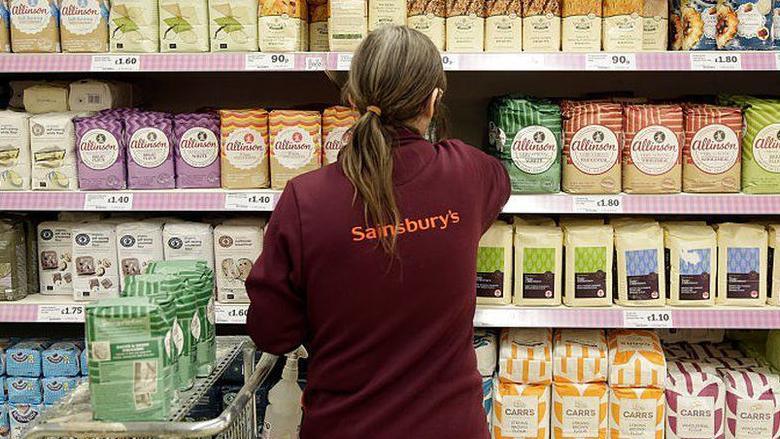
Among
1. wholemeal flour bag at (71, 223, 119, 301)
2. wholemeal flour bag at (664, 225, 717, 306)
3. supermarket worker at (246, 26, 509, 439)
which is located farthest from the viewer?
wholemeal flour bag at (71, 223, 119, 301)

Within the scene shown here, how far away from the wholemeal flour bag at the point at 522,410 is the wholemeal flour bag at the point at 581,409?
0.13ft

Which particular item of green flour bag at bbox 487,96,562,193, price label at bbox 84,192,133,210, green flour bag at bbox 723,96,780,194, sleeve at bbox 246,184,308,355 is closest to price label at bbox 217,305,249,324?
price label at bbox 84,192,133,210

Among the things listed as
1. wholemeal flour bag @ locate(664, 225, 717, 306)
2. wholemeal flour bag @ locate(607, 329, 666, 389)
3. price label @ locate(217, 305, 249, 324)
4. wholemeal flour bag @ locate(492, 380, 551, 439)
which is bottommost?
wholemeal flour bag @ locate(492, 380, 551, 439)

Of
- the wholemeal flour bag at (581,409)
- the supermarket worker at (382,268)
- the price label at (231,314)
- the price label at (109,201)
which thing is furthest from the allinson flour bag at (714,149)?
the price label at (109,201)

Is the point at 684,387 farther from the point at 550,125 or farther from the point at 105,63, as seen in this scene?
the point at 105,63

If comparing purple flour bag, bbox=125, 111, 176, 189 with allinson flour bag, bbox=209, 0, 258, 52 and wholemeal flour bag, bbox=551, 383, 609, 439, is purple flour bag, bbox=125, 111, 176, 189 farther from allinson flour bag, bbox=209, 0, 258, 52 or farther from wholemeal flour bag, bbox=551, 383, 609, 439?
wholemeal flour bag, bbox=551, 383, 609, 439

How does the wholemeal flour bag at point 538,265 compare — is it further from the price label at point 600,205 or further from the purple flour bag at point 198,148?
the purple flour bag at point 198,148

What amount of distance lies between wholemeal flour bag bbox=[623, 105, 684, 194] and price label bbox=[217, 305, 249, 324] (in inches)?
48.0

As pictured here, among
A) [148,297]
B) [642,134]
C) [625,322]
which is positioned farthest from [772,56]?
[148,297]

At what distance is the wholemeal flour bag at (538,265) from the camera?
2275 mm

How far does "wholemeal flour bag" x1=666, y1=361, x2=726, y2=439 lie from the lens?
2.28 meters

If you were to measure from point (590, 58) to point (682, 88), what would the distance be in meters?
0.80

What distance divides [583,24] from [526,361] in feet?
3.26

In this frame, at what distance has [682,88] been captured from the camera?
2.78 metres
